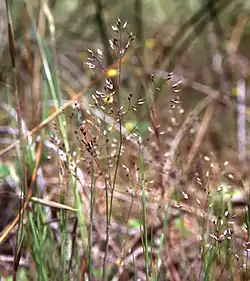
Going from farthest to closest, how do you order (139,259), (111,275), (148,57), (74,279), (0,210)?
1. (148,57)
2. (0,210)
3. (139,259)
4. (111,275)
5. (74,279)

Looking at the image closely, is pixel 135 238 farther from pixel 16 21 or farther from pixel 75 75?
pixel 16 21

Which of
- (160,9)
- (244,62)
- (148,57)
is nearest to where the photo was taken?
(148,57)

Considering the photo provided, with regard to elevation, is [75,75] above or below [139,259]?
above

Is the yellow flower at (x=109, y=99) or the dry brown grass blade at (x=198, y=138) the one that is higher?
the dry brown grass blade at (x=198, y=138)

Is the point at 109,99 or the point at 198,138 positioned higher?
the point at 198,138

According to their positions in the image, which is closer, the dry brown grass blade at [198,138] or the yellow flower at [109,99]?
the yellow flower at [109,99]

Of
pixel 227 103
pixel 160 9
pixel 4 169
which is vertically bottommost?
pixel 4 169

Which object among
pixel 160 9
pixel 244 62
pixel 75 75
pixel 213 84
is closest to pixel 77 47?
pixel 75 75

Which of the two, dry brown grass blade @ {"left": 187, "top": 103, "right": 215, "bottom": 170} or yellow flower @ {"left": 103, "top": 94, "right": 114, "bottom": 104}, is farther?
dry brown grass blade @ {"left": 187, "top": 103, "right": 215, "bottom": 170}

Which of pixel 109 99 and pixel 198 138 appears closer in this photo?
pixel 109 99

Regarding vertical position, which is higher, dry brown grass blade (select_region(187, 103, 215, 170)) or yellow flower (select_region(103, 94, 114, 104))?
dry brown grass blade (select_region(187, 103, 215, 170))

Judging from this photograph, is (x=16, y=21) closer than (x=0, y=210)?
No
